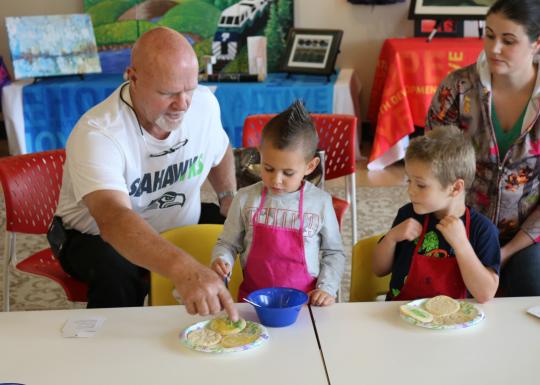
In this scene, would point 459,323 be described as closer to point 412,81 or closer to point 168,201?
point 168,201

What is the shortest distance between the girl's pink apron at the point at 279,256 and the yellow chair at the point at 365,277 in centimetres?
13

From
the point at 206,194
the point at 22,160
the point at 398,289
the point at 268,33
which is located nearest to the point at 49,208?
the point at 22,160

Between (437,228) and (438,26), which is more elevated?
(438,26)

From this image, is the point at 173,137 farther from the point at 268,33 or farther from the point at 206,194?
the point at 268,33

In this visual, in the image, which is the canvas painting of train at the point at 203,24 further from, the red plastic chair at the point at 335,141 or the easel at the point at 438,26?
the red plastic chair at the point at 335,141

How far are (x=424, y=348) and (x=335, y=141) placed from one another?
155 cm

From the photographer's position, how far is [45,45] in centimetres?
514

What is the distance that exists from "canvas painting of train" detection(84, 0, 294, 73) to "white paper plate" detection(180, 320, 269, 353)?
425 centimetres

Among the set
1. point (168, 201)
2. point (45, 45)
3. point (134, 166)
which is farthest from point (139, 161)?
point (45, 45)

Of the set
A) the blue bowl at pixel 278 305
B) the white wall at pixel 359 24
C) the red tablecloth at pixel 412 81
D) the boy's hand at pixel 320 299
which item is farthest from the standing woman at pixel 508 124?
the white wall at pixel 359 24

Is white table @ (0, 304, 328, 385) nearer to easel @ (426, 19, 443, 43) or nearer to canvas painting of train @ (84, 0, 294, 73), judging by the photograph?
easel @ (426, 19, 443, 43)

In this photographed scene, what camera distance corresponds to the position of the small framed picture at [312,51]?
5.04m

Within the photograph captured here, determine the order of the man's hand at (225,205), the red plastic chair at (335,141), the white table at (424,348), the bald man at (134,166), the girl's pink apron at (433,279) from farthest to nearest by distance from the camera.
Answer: the red plastic chair at (335,141), the man's hand at (225,205), the bald man at (134,166), the girl's pink apron at (433,279), the white table at (424,348)

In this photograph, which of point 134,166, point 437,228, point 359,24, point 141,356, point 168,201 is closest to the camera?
point 141,356
